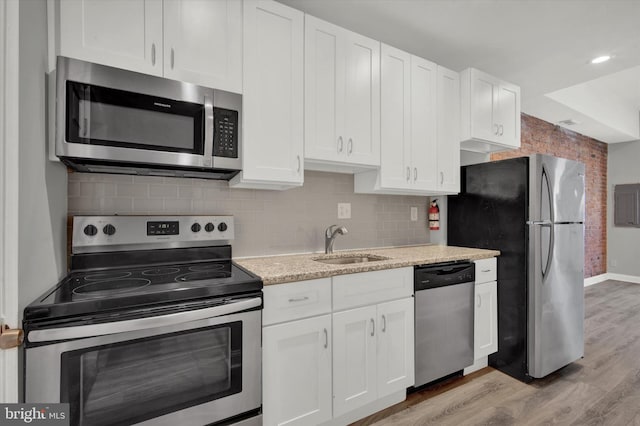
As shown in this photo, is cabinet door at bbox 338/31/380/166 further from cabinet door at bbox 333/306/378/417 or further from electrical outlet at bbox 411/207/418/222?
cabinet door at bbox 333/306/378/417

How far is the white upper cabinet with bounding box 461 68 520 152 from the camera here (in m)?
2.64

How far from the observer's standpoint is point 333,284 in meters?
1.73

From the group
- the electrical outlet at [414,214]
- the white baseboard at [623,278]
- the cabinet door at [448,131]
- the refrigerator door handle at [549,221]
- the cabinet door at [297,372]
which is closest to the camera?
the cabinet door at [297,372]

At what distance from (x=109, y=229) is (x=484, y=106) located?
292cm

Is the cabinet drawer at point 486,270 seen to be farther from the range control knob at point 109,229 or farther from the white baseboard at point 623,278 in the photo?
the white baseboard at point 623,278

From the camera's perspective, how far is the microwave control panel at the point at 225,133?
1.65 m

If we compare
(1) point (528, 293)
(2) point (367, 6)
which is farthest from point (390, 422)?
(2) point (367, 6)

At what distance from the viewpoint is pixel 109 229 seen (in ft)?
5.38

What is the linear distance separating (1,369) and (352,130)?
6.45 ft

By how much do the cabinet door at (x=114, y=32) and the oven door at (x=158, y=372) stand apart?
1.15 meters

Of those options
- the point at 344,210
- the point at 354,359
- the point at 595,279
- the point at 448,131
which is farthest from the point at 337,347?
the point at 595,279

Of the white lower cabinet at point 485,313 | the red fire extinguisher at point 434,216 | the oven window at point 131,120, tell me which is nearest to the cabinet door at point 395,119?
the red fire extinguisher at point 434,216

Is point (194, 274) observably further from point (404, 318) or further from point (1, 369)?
point (404, 318)

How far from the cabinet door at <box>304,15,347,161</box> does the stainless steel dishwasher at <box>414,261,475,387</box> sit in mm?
1002
